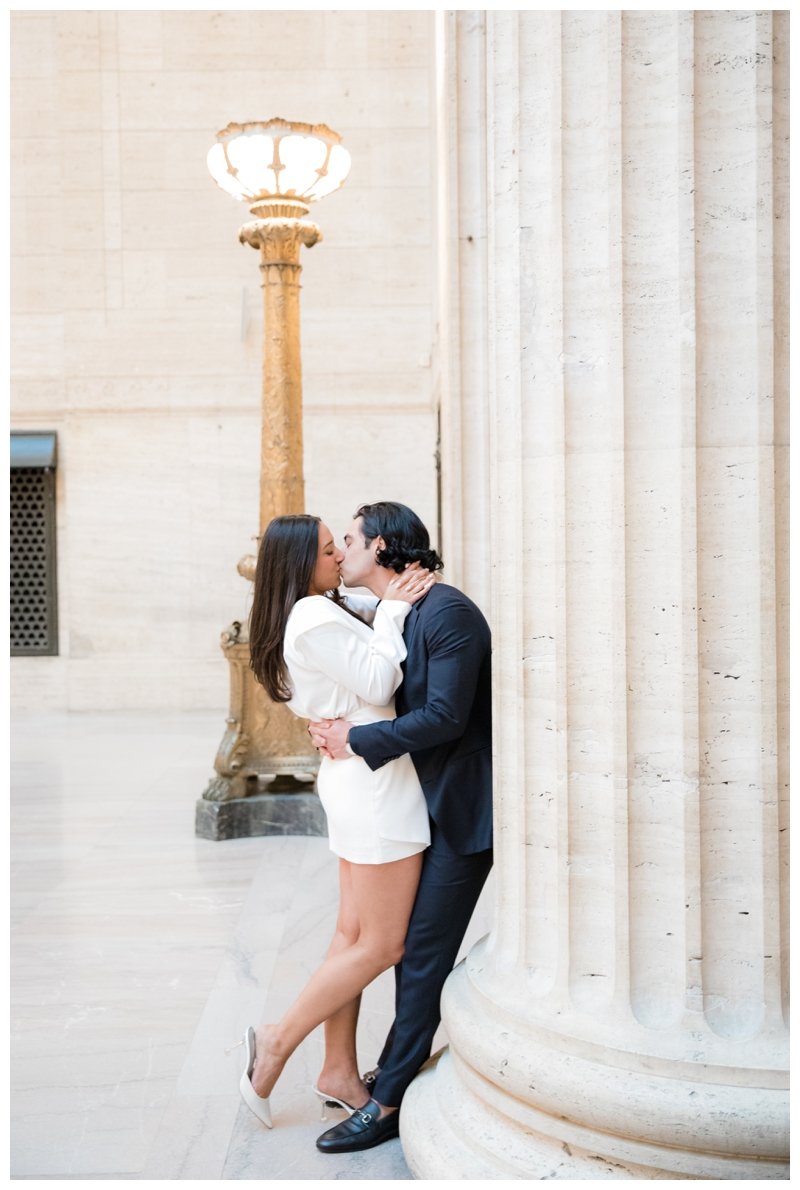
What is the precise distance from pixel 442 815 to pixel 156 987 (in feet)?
6.64

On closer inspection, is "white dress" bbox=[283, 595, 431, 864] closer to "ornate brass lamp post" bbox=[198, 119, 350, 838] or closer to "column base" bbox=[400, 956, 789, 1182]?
"column base" bbox=[400, 956, 789, 1182]

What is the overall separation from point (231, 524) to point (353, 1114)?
10.3m

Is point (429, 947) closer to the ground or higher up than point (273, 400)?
closer to the ground

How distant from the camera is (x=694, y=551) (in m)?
2.53

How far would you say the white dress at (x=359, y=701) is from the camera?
3.15m

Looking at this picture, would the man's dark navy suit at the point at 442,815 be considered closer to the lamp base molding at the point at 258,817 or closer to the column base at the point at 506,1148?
the column base at the point at 506,1148

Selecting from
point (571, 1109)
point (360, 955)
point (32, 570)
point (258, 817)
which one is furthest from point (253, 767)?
point (32, 570)

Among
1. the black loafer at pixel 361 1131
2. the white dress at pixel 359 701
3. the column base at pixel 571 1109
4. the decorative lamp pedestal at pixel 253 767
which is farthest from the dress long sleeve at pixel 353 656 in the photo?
the decorative lamp pedestal at pixel 253 767

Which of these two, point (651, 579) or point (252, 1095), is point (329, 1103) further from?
point (651, 579)

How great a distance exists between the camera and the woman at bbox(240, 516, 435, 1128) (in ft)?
10.4

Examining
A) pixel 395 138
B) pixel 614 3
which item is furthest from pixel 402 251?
pixel 614 3

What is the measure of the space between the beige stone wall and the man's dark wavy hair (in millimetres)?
9723

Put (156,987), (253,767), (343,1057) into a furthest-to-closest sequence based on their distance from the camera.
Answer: (253,767), (156,987), (343,1057)

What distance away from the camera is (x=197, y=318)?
13.3 meters
